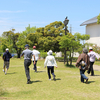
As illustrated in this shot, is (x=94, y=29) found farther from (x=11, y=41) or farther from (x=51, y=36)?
(x=11, y=41)

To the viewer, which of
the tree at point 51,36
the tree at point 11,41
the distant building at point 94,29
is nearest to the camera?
the tree at point 51,36

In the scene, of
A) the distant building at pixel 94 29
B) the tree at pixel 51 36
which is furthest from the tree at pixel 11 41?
the distant building at pixel 94 29

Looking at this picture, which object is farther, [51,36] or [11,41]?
[11,41]

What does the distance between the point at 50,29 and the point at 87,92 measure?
92.7 feet

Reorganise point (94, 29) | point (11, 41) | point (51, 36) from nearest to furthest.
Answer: point (51, 36) < point (94, 29) < point (11, 41)

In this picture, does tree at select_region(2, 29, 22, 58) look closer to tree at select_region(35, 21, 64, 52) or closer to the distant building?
tree at select_region(35, 21, 64, 52)

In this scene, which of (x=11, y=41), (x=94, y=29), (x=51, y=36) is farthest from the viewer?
(x=11, y=41)

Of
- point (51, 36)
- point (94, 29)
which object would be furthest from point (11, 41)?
point (94, 29)

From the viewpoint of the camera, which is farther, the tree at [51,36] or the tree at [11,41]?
the tree at [11,41]

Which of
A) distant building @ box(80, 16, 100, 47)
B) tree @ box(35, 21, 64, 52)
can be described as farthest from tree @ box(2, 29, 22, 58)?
distant building @ box(80, 16, 100, 47)

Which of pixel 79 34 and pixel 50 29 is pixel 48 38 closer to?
pixel 50 29

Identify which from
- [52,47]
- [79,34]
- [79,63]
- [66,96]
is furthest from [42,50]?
[66,96]

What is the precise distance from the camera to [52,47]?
33062mm

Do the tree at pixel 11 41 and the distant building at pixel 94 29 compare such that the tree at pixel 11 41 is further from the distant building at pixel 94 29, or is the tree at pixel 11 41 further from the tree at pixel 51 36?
the distant building at pixel 94 29
